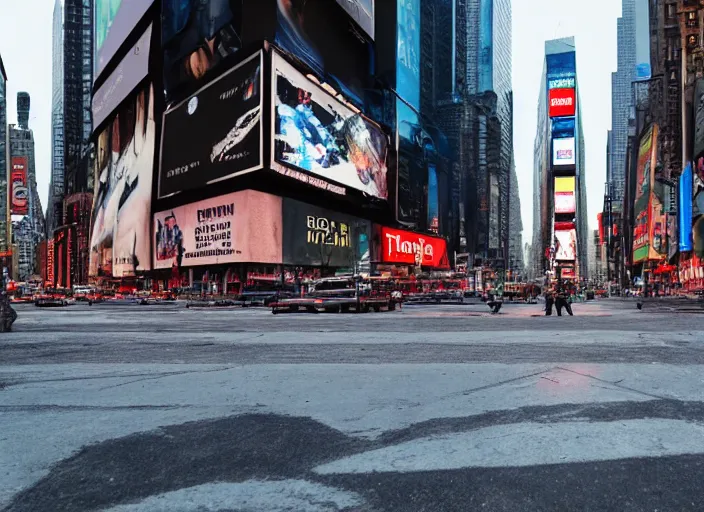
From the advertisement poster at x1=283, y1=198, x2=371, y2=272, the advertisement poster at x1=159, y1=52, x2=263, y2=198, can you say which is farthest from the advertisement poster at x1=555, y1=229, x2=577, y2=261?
the advertisement poster at x1=159, y1=52, x2=263, y2=198

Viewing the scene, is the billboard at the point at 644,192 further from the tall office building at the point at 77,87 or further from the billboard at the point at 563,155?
the tall office building at the point at 77,87

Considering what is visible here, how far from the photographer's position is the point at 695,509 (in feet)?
10.5

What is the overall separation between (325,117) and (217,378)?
62058 mm

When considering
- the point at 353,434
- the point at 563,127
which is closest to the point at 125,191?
the point at 353,434

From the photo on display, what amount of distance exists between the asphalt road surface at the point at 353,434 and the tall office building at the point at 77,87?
130495mm

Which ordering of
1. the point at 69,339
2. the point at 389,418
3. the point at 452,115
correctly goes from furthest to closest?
the point at 452,115, the point at 69,339, the point at 389,418

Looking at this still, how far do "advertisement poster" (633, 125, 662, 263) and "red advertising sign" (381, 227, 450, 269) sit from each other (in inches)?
1600

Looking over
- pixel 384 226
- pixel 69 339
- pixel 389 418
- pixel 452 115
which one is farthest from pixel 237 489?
pixel 452 115

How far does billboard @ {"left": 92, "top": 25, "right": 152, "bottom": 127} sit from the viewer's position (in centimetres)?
8213

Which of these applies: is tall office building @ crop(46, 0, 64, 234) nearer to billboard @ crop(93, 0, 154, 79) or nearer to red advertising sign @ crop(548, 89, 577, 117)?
billboard @ crop(93, 0, 154, 79)

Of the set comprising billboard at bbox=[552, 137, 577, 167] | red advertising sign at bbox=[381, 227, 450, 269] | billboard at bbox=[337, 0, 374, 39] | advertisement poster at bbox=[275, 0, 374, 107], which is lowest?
red advertising sign at bbox=[381, 227, 450, 269]

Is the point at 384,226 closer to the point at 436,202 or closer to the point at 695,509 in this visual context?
the point at 436,202

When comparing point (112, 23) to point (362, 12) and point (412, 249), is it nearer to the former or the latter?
point (362, 12)

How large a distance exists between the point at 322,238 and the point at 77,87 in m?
97.9
